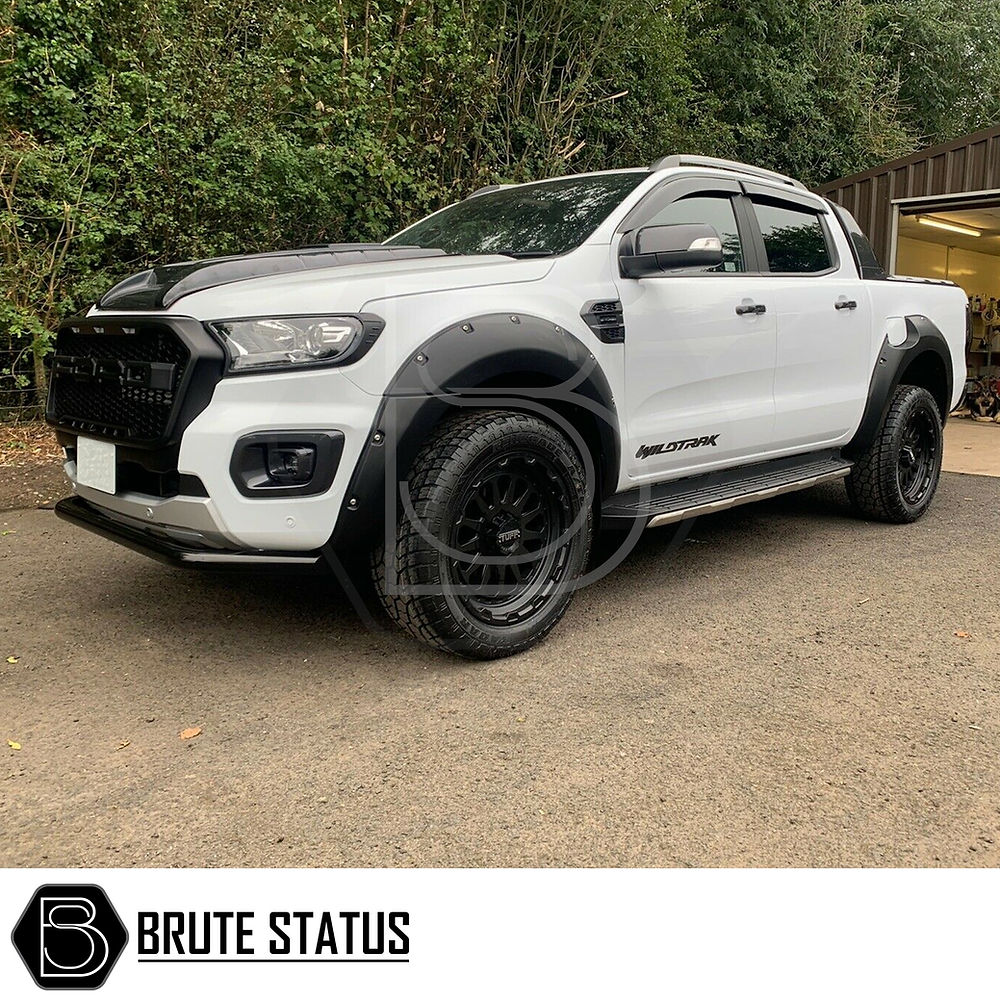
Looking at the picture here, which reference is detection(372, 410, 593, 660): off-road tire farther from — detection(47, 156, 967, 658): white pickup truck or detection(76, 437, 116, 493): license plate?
detection(76, 437, 116, 493): license plate

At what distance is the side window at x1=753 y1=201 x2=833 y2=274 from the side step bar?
0.96 m

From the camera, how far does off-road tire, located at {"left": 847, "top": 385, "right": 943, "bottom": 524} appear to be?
525 centimetres

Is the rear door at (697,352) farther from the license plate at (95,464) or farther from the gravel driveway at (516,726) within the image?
the license plate at (95,464)

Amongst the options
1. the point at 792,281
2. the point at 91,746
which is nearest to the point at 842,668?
the point at 792,281

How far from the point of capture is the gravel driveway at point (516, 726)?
2.27 meters

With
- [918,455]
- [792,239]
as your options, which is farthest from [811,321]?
[918,455]

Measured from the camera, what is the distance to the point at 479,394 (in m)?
3.24

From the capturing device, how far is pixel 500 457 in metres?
3.25

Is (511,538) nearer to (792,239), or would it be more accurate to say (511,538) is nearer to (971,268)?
(792,239)

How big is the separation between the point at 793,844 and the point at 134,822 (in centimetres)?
159

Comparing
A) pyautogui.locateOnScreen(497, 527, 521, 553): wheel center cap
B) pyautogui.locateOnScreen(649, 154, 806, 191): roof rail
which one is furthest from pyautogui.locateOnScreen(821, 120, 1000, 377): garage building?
pyautogui.locateOnScreen(497, 527, 521, 553): wheel center cap

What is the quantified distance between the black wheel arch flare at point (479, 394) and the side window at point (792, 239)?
62.3 inches

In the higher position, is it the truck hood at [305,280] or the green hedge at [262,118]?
the green hedge at [262,118]

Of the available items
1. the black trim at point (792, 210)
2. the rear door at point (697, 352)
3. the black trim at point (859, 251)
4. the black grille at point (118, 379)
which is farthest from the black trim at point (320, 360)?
the black trim at point (859, 251)
